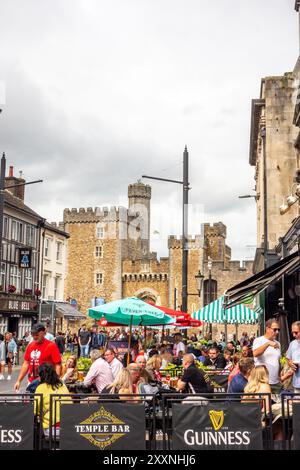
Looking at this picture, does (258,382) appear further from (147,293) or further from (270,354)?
(147,293)

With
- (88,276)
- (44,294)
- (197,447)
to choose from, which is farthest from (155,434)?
(88,276)

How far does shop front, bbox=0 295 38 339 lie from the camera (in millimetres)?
38938

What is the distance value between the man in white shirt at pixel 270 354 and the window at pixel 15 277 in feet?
111

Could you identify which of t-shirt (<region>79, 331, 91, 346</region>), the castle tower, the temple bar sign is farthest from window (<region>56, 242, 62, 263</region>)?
the castle tower

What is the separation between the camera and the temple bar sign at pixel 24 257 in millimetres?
38656

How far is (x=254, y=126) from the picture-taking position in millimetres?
30047

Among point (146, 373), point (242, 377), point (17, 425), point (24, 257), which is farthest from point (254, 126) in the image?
point (17, 425)

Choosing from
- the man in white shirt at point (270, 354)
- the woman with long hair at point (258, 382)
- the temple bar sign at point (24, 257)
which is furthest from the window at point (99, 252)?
the woman with long hair at point (258, 382)

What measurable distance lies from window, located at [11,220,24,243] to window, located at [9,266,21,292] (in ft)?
6.57

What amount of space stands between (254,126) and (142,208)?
50787mm

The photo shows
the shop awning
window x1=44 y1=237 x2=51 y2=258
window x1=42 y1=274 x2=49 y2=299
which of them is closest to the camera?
the shop awning

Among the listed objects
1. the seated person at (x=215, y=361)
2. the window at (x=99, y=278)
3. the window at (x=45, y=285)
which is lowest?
the seated person at (x=215, y=361)

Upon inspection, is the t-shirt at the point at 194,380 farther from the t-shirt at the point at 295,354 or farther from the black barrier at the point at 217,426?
the black barrier at the point at 217,426

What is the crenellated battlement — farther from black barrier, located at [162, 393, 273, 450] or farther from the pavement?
black barrier, located at [162, 393, 273, 450]
